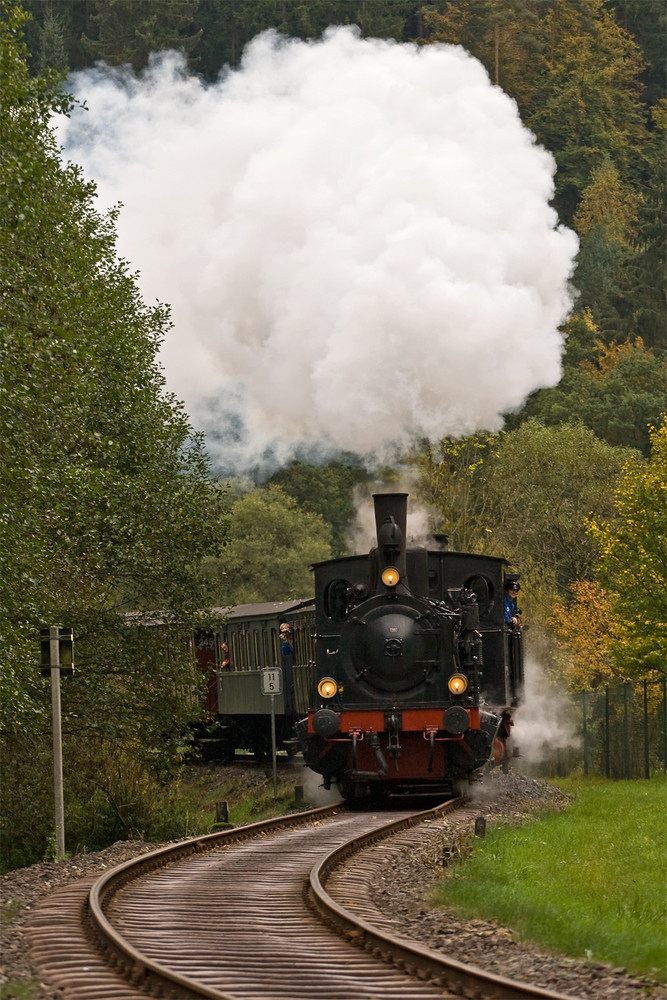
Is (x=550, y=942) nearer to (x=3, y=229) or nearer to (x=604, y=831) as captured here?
(x=604, y=831)

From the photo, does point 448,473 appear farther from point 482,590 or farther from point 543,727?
point 482,590

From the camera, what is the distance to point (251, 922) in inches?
396

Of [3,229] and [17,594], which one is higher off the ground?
[3,229]

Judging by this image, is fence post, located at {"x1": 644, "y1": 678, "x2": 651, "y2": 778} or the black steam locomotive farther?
fence post, located at {"x1": 644, "y1": 678, "x2": 651, "y2": 778}

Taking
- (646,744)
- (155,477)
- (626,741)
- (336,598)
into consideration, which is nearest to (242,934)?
(336,598)

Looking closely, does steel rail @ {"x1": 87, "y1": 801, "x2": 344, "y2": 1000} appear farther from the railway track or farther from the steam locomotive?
the steam locomotive

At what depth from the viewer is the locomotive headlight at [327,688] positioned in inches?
711

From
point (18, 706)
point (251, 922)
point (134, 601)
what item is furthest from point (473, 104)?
point (251, 922)

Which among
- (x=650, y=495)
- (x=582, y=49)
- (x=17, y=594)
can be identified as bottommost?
(x=17, y=594)

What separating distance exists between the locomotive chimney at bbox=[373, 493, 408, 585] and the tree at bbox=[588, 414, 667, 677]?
12.9 meters

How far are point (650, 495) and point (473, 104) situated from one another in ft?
34.0

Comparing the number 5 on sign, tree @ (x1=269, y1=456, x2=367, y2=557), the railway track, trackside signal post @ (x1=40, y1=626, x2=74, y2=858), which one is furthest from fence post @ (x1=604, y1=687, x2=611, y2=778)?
tree @ (x1=269, y1=456, x2=367, y2=557)

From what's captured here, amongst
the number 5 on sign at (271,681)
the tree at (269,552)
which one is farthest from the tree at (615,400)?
the number 5 on sign at (271,681)

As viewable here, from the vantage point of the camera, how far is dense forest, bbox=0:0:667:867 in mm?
18172
